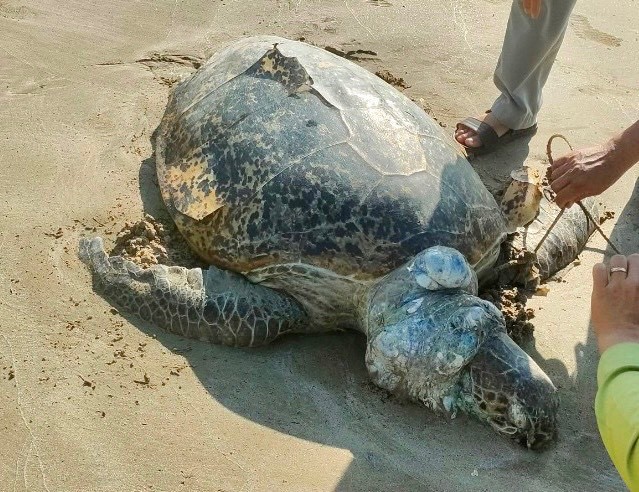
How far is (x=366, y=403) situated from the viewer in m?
2.38

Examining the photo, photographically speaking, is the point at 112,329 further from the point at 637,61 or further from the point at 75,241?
the point at 637,61

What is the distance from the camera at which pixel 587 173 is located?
99.8 inches

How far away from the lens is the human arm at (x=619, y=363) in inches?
53.5

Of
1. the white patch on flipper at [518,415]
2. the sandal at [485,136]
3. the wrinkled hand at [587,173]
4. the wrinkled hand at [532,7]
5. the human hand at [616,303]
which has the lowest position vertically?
the white patch on flipper at [518,415]

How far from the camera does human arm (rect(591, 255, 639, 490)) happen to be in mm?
1359

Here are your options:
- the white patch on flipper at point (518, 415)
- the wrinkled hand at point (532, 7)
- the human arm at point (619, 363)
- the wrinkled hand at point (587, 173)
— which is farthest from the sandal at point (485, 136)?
the human arm at point (619, 363)

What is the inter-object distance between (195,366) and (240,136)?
893 millimetres

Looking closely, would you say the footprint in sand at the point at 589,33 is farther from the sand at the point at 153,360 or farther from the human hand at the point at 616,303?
the human hand at the point at 616,303

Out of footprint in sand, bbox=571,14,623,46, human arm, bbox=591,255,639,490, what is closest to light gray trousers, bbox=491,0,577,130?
footprint in sand, bbox=571,14,623,46

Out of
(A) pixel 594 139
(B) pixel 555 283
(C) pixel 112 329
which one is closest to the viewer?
(C) pixel 112 329

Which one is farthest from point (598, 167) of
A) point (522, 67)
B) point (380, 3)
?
point (380, 3)

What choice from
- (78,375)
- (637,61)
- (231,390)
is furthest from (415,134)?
(637,61)

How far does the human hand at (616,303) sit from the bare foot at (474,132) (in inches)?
78.2

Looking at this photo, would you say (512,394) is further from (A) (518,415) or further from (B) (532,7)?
(B) (532,7)
